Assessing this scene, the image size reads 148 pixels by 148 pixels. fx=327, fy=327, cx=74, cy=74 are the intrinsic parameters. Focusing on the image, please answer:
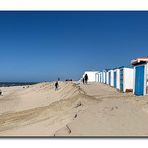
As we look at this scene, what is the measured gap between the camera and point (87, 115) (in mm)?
11516

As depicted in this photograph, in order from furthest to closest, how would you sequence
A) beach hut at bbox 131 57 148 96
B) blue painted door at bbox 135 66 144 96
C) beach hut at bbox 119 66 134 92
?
beach hut at bbox 119 66 134 92 → blue painted door at bbox 135 66 144 96 → beach hut at bbox 131 57 148 96

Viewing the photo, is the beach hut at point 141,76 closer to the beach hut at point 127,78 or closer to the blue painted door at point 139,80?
the blue painted door at point 139,80

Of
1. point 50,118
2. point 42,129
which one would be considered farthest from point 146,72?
point 42,129

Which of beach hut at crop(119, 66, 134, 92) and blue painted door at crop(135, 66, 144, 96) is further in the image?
beach hut at crop(119, 66, 134, 92)

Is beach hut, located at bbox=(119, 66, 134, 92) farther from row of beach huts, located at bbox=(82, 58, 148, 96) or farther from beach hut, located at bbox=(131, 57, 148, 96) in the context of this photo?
beach hut, located at bbox=(131, 57, 148, 96)

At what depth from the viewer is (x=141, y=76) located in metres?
19.3

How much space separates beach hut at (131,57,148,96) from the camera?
60.4 ft

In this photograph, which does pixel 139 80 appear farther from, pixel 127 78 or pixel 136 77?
pixel 127 78

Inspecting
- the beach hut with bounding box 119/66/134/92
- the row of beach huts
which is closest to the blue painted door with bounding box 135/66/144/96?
the row of beach huts

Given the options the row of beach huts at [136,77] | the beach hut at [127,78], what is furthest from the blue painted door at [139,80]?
the beach hut at [127,78]

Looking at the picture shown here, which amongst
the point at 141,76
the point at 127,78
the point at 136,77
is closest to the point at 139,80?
the point at 141,76

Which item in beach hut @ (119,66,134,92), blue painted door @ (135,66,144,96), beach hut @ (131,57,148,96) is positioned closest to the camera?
beach hut @ (131,57,148,96)
